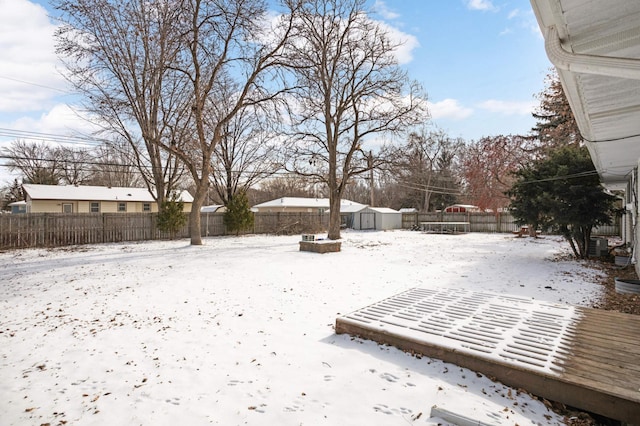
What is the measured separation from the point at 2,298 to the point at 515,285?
9528mm

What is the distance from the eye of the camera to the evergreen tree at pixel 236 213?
59.3 feet

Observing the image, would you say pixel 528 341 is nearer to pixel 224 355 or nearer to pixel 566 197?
pixel 224 355

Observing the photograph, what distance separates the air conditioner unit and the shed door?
635 inches

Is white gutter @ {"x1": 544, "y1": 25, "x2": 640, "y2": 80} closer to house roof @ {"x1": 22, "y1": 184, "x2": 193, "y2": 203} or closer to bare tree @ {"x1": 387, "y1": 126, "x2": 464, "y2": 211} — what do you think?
house roof @ {"x1": 22, "y1": 184, "x2": 193, "y2": 203}

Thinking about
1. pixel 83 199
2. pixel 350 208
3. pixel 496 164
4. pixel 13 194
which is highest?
pixel 496 164

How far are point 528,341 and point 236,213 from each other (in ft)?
54.0

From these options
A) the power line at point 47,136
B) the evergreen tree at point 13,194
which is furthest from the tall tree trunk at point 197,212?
the evergreen tree at point 13,194

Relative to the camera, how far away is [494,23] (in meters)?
6.02

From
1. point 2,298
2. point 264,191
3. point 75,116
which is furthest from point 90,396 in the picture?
point 264,191

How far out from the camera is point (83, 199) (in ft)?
78.9

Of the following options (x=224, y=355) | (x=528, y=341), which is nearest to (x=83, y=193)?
(x=224, y=355)

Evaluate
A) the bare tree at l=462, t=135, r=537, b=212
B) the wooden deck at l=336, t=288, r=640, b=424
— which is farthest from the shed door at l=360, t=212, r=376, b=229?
the wooden deck at l=336, t=288, r=640, b=424

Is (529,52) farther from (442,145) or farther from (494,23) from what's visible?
(442,145)

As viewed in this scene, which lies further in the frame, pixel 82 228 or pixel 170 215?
pixel 170 215
